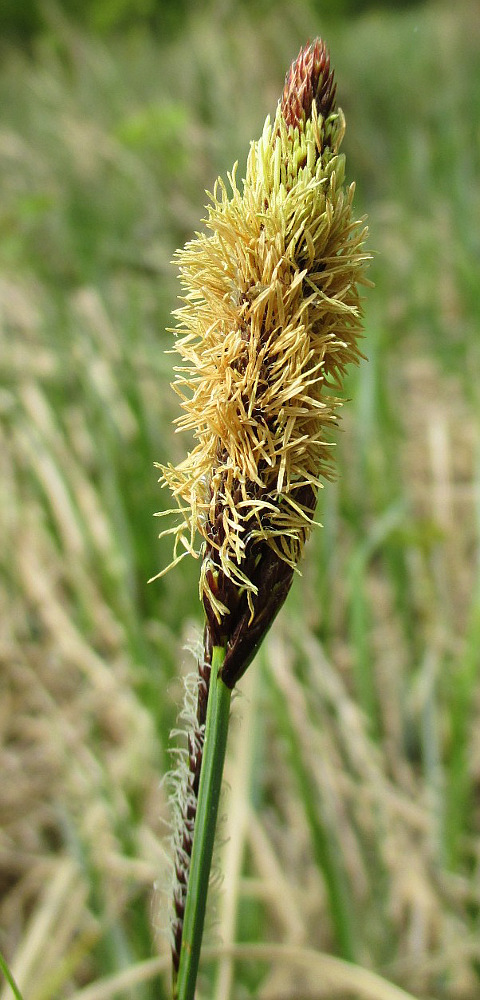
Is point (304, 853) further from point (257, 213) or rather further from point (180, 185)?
point (180, 185)

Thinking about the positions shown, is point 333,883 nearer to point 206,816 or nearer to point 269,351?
point 206,816

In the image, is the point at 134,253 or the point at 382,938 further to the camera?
the point at 134,253

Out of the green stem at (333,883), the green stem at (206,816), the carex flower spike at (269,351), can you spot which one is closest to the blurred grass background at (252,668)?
the green stem at (333,883)

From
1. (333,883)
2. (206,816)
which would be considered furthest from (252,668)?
(206,816)

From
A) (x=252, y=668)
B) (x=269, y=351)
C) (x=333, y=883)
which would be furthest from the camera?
(x=252, y=668)

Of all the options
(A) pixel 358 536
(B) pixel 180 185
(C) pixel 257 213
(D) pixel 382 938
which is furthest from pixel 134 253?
(C) pixel 257 213
